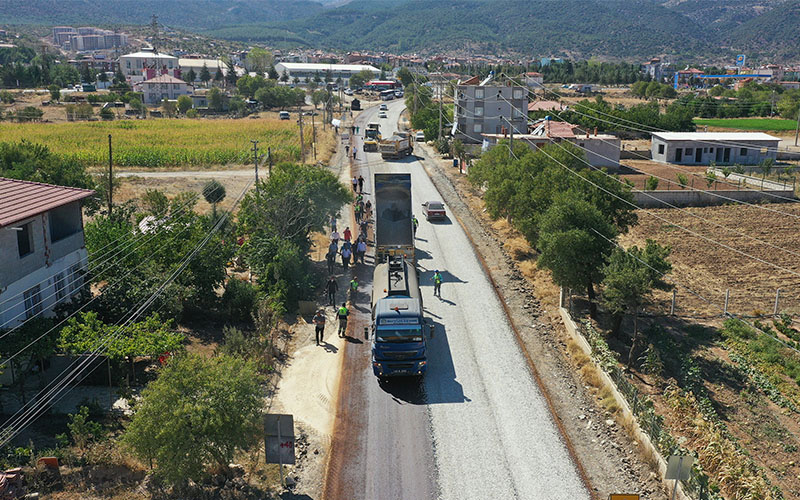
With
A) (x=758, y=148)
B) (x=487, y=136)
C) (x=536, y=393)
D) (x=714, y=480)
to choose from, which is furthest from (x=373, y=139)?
(x=714, y=480)

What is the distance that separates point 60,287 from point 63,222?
8.29 feet

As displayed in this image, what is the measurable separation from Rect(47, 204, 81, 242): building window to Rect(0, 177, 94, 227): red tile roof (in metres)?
0.59

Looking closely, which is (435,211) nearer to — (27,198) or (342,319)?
(342,319)

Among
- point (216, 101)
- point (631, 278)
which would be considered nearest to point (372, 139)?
point (631, 278)

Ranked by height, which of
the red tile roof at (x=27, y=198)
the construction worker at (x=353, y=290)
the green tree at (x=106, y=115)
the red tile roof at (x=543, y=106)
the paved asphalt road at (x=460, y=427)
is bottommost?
the paved asphalt road at (x=460, y=427)

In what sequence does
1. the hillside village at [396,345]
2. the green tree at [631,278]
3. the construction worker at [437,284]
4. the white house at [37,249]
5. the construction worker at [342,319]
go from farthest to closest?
the construction worker at [437,284] → the construction worker at [342,319] → the green tree at [631,278] → the white house at [37,249] → the hillside village at [396,345]

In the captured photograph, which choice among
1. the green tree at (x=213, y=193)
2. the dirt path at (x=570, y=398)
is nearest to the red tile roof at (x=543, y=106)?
the green tree at (x=213, y=193)

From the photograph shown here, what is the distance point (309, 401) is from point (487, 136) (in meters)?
56.7

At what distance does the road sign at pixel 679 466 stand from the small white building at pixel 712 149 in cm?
6400

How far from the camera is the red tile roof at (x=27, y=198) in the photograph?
76.4 ft

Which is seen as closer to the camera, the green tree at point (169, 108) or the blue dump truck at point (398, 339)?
the blue dump truck at point (398, 339)

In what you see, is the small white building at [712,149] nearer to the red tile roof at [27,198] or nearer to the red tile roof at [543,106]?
the red tile roof at [543,106]

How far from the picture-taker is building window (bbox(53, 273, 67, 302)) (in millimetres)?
26083

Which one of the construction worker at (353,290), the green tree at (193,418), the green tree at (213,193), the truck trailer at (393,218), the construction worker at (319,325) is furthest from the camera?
the green tree at (213,193)
